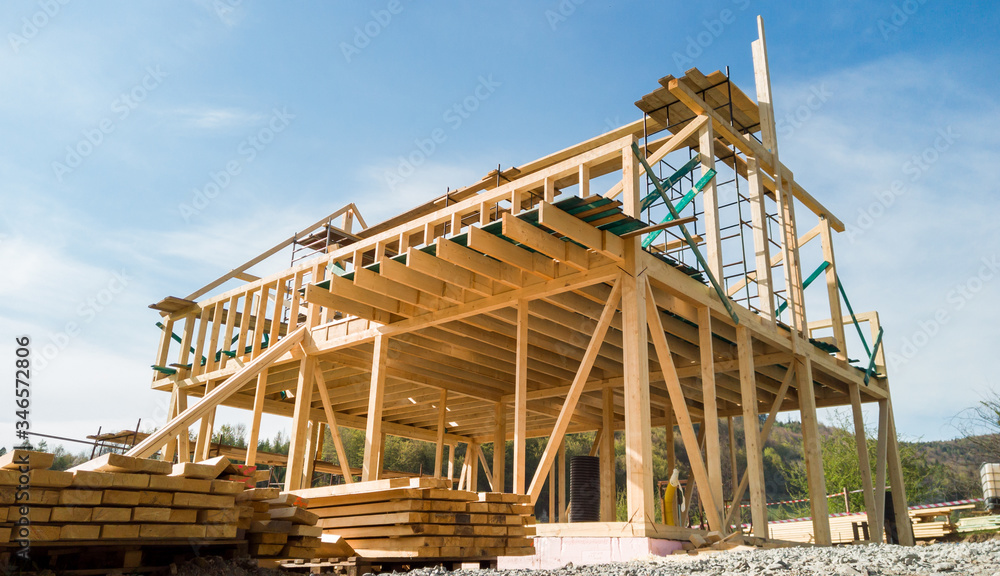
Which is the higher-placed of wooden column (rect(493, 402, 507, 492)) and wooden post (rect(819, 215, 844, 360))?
wooden post (rect(819, 215, 844, 360))

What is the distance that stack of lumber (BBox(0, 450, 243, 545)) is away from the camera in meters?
5.16

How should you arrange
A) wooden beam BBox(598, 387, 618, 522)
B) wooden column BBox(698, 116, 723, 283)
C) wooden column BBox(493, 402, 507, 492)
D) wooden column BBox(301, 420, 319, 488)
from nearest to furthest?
wooden column BBox(698, 116, 723, 283), wooden beam BBox(598, 387, 618, 522), wooden column BBox(493, 402, 507, 492), wooden column BBox(301, 420, 319, 488)

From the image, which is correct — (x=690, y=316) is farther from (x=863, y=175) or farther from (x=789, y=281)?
(x=863, y=175)

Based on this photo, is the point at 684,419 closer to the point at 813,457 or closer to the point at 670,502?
the point at 670,502

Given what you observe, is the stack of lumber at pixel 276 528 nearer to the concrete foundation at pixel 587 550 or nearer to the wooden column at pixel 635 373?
the concrete foundation at pixel 587 550

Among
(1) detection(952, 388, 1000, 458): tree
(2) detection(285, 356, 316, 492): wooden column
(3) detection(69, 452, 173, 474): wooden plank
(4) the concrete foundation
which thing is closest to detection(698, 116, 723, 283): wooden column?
(4) the concrete foundation

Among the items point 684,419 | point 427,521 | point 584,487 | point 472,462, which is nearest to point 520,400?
point 684,419

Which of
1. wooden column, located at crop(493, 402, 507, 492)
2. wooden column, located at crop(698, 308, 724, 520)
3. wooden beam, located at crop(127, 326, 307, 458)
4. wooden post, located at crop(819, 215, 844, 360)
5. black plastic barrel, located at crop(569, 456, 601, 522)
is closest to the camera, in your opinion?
wooden column, located at crop(698, 308, 724, 520)

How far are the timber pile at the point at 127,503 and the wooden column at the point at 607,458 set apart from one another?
30.5 ft

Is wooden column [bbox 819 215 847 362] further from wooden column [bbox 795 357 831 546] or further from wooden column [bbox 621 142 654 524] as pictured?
wooden column [bbox 621 142 654 524]

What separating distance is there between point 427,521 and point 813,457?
8076 millimetres

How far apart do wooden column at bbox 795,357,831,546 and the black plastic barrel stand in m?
3.62

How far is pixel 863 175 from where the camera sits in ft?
51.1

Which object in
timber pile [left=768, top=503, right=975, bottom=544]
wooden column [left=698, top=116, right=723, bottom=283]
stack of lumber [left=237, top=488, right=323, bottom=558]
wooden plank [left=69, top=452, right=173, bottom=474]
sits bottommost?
timber pile [left=768, top=503, right=975, bottom=544]
